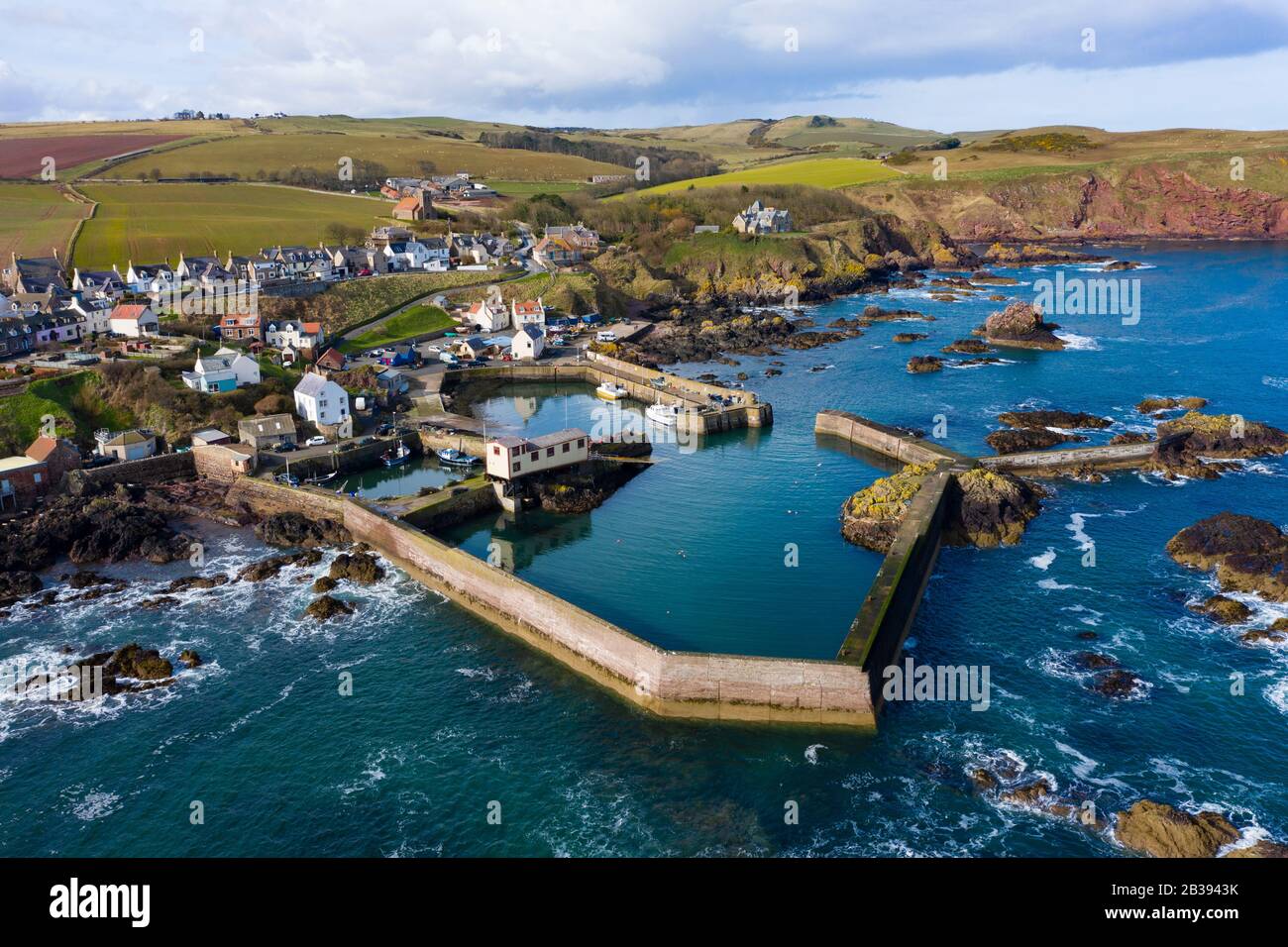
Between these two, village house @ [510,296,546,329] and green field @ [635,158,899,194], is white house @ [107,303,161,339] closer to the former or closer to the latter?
village house @ [510,296,546,329]

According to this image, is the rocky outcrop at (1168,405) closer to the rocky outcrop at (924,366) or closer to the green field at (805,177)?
the rocky outcrop at (924,366)

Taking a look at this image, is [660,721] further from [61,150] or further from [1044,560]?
[61,150]

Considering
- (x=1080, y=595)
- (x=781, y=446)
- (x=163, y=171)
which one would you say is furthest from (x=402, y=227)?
(x=1080, y=595)

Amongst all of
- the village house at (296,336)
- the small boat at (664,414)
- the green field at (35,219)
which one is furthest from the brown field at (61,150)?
the small boat at (664,414)

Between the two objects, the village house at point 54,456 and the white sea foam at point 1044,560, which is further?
the village house at point 54,456

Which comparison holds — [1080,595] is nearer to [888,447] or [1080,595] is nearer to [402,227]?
[888,447]

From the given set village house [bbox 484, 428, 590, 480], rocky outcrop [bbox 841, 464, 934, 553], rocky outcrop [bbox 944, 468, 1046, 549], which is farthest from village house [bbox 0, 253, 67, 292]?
rocky outcrop [bbox 944, 468, 1046, 549]
